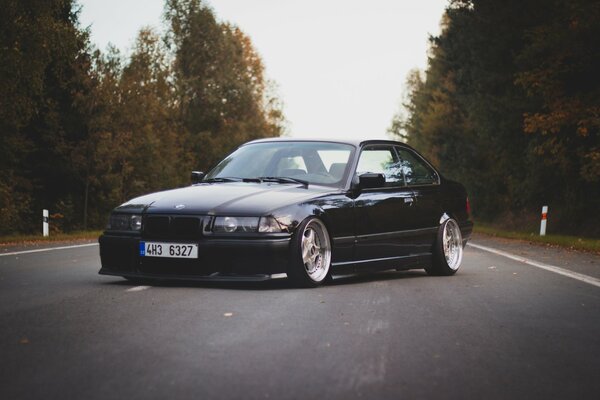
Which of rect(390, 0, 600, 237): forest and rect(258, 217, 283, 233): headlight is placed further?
rect(390, 0, 600, 237): forest

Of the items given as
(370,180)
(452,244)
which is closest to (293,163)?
(370,180)

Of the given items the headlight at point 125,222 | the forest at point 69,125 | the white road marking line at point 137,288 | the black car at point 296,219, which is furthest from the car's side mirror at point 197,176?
the forest at point 69,125

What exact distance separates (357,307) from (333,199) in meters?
1.82

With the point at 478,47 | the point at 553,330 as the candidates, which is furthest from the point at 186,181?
the point at 553,330

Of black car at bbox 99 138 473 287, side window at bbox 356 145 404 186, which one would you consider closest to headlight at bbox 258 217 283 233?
black car at bbox 99 138 473 287

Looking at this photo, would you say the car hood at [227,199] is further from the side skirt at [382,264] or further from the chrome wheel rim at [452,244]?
the chrome wheel rim at [452,244]

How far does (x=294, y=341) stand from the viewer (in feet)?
17.7

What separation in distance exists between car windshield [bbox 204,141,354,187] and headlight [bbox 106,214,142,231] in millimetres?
1388

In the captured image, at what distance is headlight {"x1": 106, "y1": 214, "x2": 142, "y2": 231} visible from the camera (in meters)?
8.14

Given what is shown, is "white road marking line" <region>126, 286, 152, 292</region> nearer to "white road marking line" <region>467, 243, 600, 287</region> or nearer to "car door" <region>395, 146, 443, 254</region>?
"car door" <region>395, 146, 443, 254</region>

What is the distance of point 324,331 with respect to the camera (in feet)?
19.0

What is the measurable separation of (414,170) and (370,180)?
159 cm

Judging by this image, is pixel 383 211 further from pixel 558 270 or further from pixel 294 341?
pixel 294 341

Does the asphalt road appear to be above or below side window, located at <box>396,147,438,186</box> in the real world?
below
